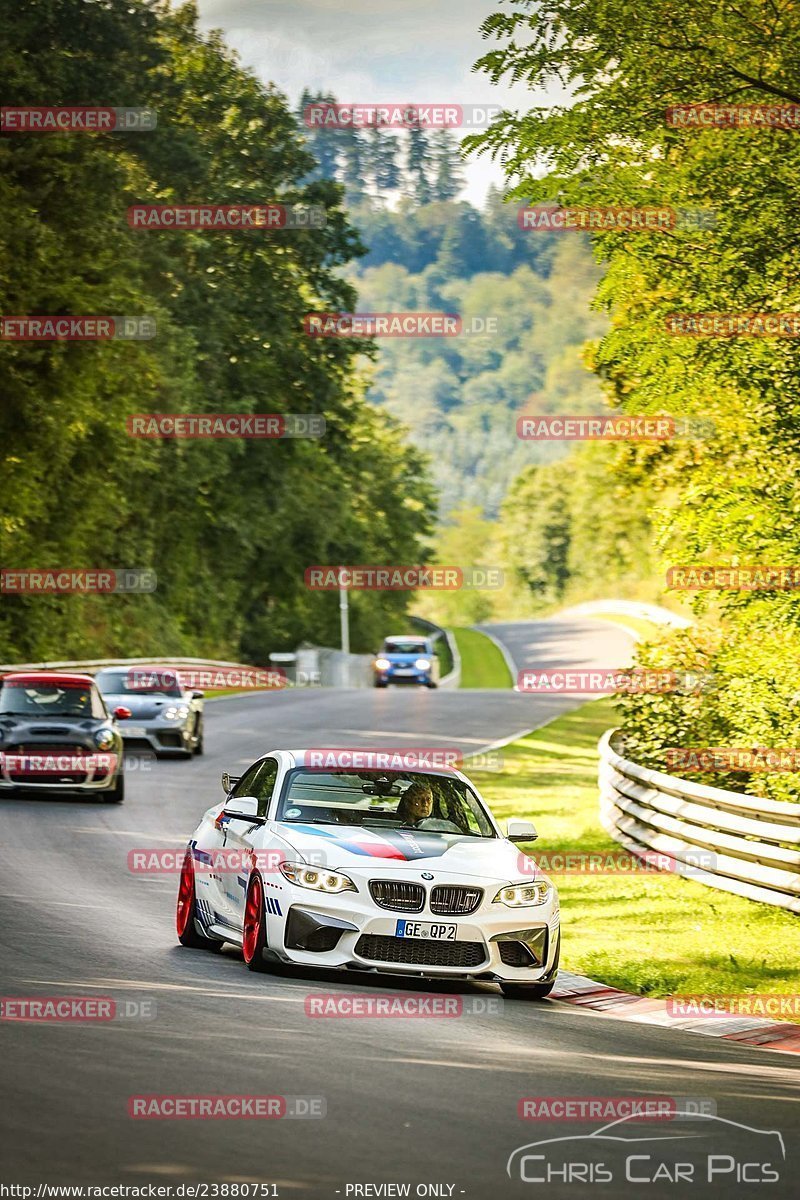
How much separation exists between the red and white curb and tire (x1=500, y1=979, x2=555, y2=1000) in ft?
1.00

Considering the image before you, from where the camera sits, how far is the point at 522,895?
10875 millimetres

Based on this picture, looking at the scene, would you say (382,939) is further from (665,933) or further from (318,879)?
(665,933)

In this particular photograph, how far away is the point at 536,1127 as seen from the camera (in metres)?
7.09

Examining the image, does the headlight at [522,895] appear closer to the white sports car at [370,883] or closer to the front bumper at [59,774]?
the white sports car at [370,883]

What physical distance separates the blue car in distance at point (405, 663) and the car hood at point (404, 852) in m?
47.1

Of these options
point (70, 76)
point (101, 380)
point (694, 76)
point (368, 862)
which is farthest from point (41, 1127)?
point (70, 76)

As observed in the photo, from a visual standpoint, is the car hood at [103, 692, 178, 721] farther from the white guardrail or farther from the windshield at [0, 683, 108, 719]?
the white guardrail

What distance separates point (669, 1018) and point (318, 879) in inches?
92.3

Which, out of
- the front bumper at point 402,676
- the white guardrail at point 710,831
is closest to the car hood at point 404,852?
the white guardrail at point 710,831

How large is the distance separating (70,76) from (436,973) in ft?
146

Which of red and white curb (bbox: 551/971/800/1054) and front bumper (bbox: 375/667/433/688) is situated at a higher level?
red and white curb (bbox: 551/971/800/1054)

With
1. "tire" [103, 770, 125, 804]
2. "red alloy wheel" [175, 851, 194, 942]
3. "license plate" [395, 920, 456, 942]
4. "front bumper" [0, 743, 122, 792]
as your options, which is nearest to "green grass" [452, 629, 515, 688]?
"tire" [103, 770, 125, 804]

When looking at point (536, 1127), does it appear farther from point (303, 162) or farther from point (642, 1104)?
point (303, 162)

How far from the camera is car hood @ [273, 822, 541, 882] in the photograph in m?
10.7
